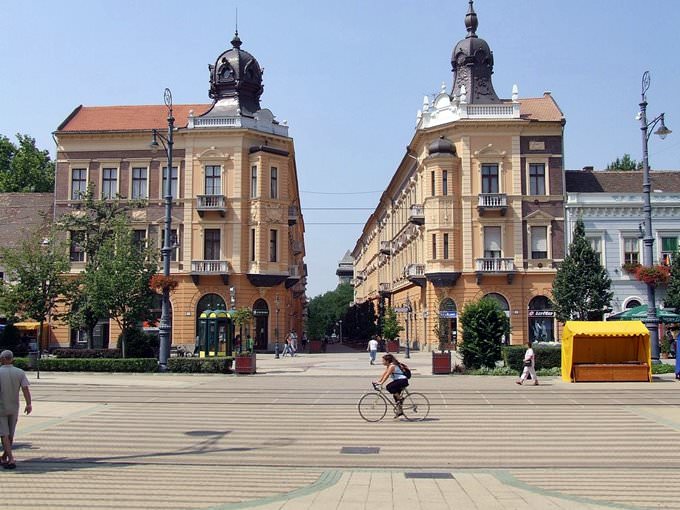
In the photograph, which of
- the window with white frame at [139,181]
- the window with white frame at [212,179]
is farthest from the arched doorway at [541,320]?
the window with white frame at [139,181]

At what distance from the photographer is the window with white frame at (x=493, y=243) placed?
1918 inches

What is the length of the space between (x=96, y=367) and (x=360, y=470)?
22.4 meters

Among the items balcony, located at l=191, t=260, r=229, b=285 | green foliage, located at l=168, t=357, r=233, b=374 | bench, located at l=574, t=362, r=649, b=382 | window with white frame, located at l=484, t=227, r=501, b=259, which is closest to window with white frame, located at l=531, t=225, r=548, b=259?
window with white frame, located at l=484, t=227, r=501, b=259

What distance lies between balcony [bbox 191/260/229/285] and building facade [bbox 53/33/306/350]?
2.8 inches

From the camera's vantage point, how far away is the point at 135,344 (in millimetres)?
33500

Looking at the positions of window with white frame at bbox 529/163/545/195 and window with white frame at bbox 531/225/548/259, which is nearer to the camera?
window with white frame at bbox 531/225/548/259

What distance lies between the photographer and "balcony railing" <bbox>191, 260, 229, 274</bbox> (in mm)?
48688

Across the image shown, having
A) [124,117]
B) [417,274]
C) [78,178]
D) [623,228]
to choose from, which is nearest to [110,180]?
[78,178]

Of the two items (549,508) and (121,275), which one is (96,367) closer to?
(121,275)

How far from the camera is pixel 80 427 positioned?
14.7m

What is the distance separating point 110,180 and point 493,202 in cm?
2772

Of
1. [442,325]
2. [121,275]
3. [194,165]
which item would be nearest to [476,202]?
[442,325]

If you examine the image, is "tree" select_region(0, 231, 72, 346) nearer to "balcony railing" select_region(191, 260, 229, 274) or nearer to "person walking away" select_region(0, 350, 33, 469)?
"balcony railing" select_region(191, 260, 229, 274)

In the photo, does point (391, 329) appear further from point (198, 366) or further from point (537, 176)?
point (198, 366)
